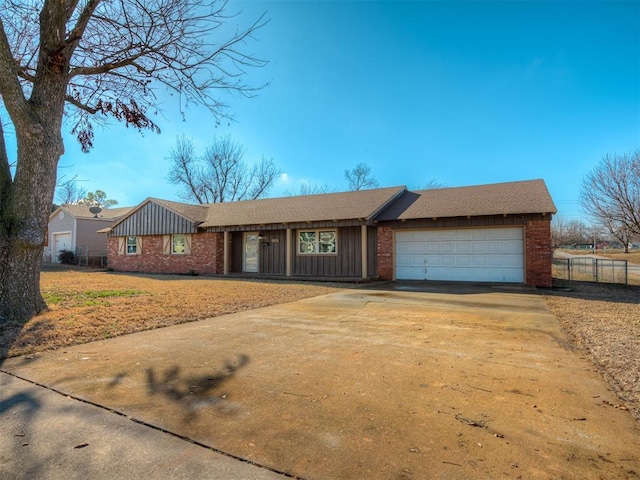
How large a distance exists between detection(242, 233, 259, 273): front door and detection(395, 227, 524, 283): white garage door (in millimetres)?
7071

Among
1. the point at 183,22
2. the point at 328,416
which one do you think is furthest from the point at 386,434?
the point at 183,22

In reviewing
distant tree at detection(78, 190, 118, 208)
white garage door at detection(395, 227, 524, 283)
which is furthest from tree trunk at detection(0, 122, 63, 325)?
distant tree at detection(78, 190, 118, 208)

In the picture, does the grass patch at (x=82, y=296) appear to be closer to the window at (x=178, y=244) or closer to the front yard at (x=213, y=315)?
the front yard at (x=213, y=315)

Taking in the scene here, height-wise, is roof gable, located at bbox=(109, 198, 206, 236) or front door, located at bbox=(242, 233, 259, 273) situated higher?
roof gable, located at bbox=(109, 198, 206, 236)

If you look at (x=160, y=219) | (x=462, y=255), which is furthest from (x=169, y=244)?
(x=462, y=255)

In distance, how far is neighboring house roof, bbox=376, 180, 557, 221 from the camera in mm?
12445

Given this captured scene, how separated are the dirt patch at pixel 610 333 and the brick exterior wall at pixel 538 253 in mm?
1938

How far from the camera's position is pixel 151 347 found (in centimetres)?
472

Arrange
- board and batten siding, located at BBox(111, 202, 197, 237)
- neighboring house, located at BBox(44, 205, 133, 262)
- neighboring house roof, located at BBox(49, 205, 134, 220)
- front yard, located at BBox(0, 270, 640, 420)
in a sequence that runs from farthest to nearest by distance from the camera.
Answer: neighboring house roof, located at BBox(49, 205, 134, 220) → neighboring house, located at BBox(44, 205, 133, 262) → board and batten siding, located at BBox(111, 202, 197, 237) → front yard, located at BBox(0, 270, 640, 420)

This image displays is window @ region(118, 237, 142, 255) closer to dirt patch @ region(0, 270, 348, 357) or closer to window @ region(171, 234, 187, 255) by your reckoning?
window @ region(171, 234, 187, 255)

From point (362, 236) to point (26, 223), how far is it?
10599 mm

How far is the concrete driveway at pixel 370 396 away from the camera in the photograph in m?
2.21

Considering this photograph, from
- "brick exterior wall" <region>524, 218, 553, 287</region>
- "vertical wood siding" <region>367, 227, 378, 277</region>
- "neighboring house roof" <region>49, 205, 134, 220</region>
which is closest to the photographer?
"brick exterior wall" <region>524, 218, 553, 287</region>

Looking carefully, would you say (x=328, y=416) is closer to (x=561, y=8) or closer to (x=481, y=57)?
(x=561, y=8)
